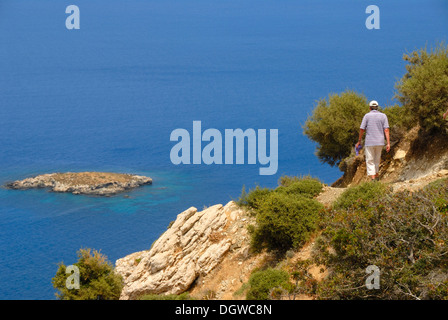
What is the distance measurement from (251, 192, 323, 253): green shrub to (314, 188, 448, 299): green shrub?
3.05m

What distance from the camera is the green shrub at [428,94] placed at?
26594 mm

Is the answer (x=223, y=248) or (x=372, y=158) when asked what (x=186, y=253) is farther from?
(x=372, y=158)

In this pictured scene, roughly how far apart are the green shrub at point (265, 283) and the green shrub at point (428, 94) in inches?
419

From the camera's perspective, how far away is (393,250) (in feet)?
56.3

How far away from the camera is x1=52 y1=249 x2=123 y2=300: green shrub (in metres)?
32.5

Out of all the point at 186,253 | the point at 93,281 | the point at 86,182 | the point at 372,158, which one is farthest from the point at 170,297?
the point at 86,182

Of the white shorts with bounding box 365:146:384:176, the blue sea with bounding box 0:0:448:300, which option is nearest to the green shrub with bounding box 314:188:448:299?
the white shorts with bounding box 365:146:384:176

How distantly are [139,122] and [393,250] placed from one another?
458 ft

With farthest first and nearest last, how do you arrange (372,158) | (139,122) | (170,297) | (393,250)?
(139,122)
(170,297)
(372,158)
(393,250)

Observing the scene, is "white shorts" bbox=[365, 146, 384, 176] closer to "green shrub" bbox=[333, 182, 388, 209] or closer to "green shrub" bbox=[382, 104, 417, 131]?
"green shrub" bbox=[333, 182, 388, 209]

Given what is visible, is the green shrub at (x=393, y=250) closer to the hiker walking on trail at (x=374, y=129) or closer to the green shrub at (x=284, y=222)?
the green shrub at (x=284, y=222)

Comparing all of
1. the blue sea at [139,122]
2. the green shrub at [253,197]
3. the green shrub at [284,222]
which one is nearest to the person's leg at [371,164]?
the green shrub at [284,222]
